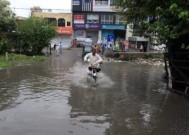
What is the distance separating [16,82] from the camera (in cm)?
1719

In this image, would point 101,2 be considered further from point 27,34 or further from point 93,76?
point 93,76

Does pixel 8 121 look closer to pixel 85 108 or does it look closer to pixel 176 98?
pixel 85 108

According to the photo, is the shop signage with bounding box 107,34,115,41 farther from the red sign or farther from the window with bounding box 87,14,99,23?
the red sign

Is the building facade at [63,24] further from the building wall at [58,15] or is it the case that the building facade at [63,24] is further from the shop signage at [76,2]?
the shop signage at [76,2]

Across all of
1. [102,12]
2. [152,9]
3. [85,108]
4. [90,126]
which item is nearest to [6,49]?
[152,9]

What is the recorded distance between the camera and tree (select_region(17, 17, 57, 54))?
3825cm

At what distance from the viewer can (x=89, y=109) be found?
1126 centimetres

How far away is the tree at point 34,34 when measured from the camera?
38250mm

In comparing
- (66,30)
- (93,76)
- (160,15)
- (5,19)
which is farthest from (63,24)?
(160,15)

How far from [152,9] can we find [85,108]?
5626 millimetres

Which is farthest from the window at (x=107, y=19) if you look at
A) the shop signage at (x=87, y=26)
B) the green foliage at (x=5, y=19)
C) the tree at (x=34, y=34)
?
the tree at (x=34, y=34)

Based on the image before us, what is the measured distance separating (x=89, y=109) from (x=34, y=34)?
28.1 metres

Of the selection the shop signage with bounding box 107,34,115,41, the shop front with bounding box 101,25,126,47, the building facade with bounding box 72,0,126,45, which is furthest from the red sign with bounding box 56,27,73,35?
the shop signage with bounding box 107,34,115,41

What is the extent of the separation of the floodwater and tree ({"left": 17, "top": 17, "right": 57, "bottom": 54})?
21.2 meters
